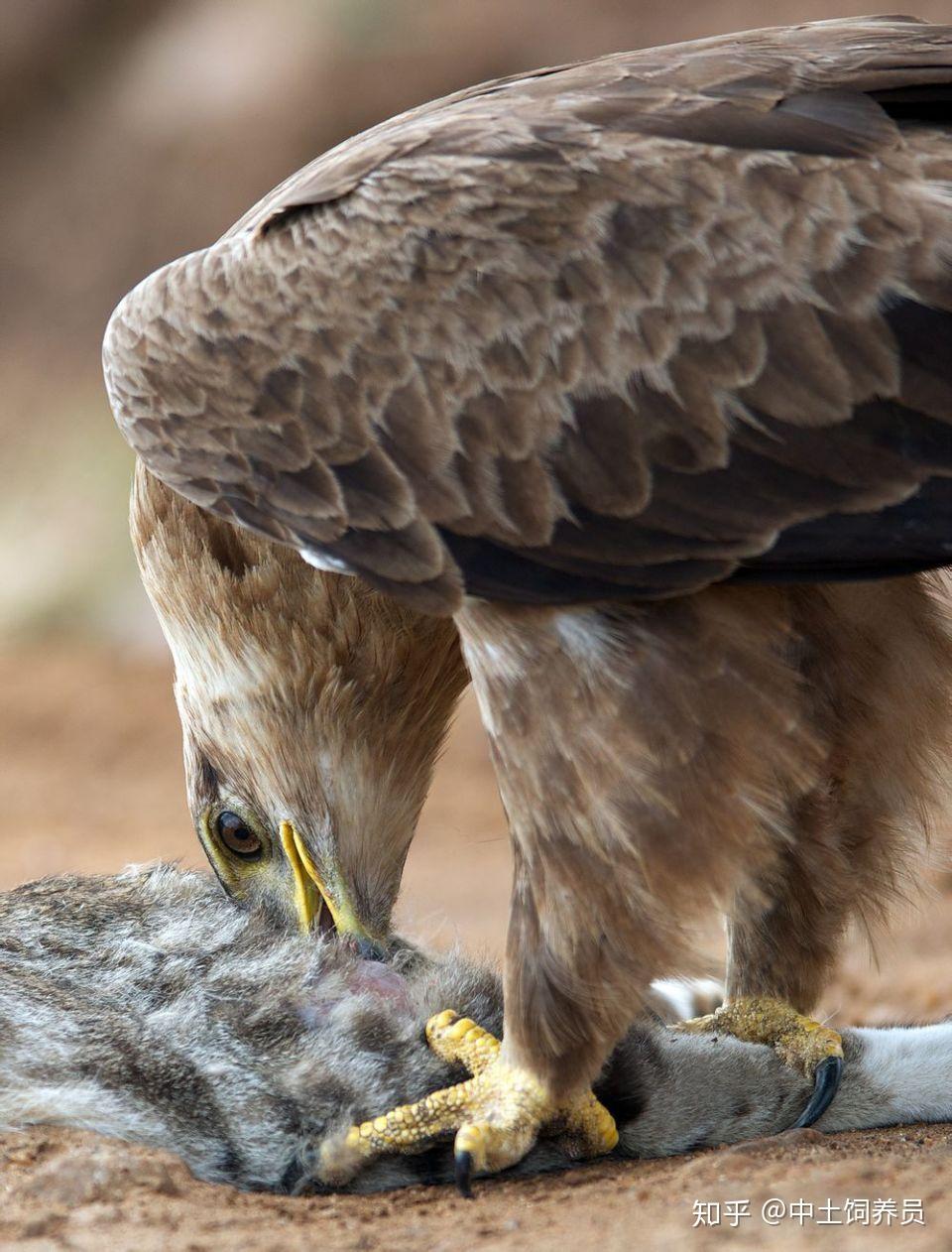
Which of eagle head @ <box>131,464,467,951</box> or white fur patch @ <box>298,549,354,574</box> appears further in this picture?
eagle head @ <box>131,464,467,951</box>

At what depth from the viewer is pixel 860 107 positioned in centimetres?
370

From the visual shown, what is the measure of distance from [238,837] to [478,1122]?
1.25 metres

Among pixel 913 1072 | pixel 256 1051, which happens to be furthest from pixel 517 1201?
pixel 913 1072

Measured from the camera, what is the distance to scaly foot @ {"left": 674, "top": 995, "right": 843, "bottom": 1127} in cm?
386

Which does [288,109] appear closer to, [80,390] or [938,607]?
[80,390]

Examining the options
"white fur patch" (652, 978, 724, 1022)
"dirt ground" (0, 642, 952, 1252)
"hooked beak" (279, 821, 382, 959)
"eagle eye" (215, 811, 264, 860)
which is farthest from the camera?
"white fur patch" (652, 978, 724, 1022)

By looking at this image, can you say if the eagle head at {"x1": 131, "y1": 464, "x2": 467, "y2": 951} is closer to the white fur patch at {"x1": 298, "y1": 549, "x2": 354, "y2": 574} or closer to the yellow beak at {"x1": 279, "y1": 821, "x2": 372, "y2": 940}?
the yellow beak at {"x1": 279, "y1": 821, "x2": 372, "y2": 940}

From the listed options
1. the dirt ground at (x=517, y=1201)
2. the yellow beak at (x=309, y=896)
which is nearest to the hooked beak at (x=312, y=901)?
the yellow beak at (x=309, y=896)

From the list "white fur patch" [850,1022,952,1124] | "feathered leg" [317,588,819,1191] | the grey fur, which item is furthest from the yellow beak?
"white fur patch" [850,1022,952,1124]

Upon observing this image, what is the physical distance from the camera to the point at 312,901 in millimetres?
4324

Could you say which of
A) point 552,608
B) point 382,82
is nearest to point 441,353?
point 552,608

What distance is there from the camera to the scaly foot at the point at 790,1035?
12.7ft

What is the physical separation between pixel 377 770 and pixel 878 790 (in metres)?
1.37

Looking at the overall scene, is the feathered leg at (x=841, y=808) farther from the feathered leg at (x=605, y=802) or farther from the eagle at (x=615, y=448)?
the feathered leg at (x=605, y=802)
